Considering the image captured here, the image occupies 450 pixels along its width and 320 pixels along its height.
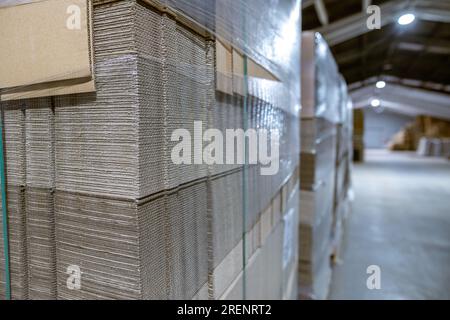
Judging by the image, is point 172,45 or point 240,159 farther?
point 240,159

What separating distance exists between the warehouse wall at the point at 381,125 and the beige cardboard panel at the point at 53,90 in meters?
27.9

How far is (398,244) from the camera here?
4.40 metres

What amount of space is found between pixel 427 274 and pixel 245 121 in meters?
3.55

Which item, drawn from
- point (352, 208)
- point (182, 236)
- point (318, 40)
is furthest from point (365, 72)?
point (182, 236)

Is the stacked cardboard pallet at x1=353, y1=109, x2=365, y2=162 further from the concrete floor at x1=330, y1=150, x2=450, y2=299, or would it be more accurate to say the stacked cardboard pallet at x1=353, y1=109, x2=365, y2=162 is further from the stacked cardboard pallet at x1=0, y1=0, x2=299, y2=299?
the stacked cardboard pallet at x1=0, y1=0, x2=299, y2=299

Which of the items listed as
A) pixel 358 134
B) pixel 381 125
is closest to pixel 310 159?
pixel 358 134

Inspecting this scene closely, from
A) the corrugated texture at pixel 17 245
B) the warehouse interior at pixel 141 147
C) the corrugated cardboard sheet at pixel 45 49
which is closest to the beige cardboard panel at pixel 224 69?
the warehouse interior at pixel 141 147

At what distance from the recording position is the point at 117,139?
2.16ft

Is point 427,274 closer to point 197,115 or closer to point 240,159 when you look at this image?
point 240,159

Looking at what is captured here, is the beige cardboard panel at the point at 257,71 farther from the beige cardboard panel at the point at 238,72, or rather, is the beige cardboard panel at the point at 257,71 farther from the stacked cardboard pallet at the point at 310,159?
the stacked cardboard pallet at the point at 310,159

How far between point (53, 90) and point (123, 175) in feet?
0.86

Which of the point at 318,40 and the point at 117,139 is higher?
the point at 318,40

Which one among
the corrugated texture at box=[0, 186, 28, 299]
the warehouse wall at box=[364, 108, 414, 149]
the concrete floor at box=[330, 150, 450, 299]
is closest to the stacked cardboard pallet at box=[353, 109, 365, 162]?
the concrete floor at box=[330, 150, 450, 299]

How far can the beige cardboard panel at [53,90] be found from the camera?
2.17 ft
